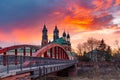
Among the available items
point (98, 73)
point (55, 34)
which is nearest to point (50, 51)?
point (98, 73)

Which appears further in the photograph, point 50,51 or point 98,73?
point 98,73

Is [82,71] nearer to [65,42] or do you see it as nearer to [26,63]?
[26,63]

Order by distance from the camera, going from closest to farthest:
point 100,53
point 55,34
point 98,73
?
point 98,73
point 100,53
point 55,34

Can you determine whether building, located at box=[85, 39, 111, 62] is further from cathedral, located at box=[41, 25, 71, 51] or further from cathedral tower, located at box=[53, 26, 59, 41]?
cathedral tower, located at box=[53, 26, 59, 41]

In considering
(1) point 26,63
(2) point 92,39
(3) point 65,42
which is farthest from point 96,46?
(1) point 26,63

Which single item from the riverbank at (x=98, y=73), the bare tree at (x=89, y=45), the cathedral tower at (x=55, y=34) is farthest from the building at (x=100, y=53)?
the cathedral tower at (x=55, y=34)

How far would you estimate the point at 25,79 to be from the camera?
18.5 meters

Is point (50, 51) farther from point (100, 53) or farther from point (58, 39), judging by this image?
point (58, 39)

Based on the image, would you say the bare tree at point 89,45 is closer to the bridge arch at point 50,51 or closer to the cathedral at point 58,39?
the cathedral at point 58,39

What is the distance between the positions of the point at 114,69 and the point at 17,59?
5028 cm

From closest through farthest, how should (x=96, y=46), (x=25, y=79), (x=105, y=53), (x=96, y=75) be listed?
(x=25, y=79), (x=96, y=75), (x=105, y=53), (x=96, y=46)

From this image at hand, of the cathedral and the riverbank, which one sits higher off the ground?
the cathedral

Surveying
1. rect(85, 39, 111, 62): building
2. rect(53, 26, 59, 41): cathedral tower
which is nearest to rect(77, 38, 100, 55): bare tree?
rect(85, 39, 111, 62): building

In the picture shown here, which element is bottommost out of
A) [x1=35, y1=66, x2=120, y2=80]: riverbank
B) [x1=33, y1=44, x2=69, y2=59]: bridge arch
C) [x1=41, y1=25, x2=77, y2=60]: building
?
[x1=35, y1=66, x2=120, y2=80]: riverbank
